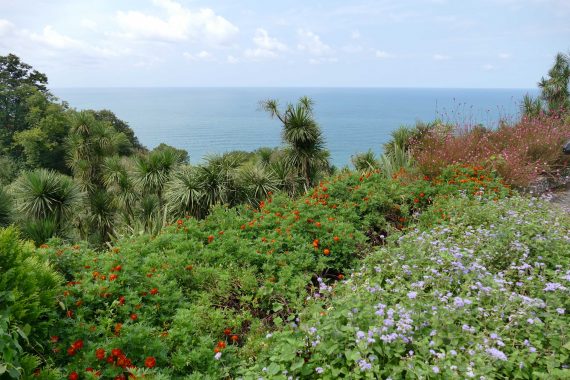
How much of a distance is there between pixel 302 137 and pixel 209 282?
7.28 meters

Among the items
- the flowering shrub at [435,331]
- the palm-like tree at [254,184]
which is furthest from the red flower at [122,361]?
the palm-like tree at [254,184]

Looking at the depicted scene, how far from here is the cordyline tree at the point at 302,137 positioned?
1052 cm

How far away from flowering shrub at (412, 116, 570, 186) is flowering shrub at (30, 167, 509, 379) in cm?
114

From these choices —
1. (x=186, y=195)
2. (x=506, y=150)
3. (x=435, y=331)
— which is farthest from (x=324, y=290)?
(x=506, y=150)

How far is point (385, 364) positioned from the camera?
2.19m

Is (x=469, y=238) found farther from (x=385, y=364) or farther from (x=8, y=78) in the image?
(x=8, y=78)

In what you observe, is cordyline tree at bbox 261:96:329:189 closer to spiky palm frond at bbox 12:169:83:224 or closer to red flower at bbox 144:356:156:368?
spiky palm frond at bbox 12:169:83:224

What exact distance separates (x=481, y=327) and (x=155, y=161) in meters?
9.48

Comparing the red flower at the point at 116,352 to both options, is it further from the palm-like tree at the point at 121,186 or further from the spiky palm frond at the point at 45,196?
the palm-like tree at the point at 121,186

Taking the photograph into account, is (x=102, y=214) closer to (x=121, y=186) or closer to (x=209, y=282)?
(x=121, y=186)

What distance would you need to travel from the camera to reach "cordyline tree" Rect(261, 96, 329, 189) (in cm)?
1052

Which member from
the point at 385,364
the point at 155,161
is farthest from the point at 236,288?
the point at 155,161

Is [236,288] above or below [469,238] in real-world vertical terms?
below

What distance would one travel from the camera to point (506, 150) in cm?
744
